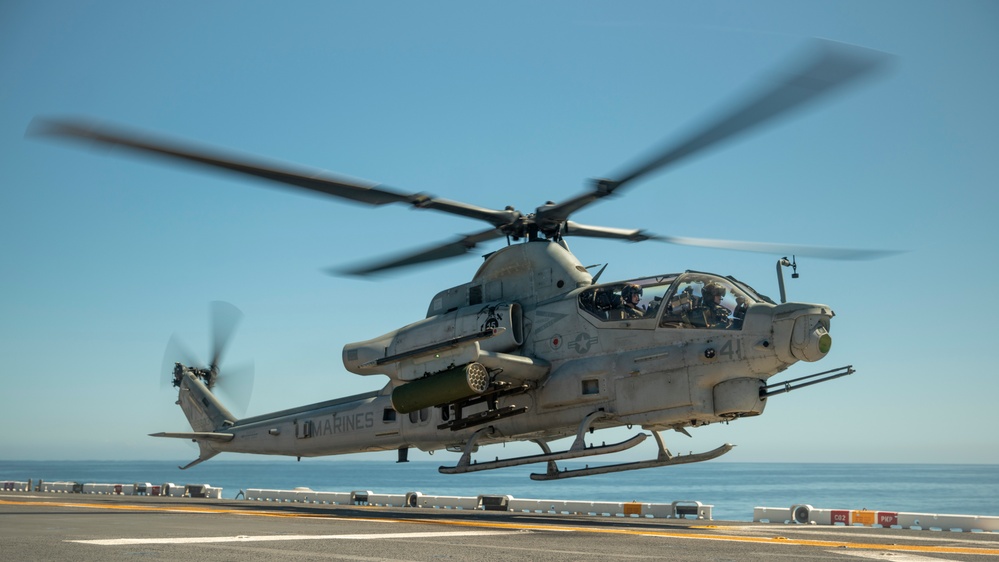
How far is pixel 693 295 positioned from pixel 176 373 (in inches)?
698

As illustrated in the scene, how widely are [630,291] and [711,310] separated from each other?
62.0 inches

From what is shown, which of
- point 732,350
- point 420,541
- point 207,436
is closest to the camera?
point 420,541

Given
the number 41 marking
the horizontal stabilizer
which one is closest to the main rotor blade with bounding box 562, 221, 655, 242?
the number 41 marking

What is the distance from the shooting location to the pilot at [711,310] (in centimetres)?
1426

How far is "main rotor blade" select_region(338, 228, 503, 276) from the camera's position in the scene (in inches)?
690

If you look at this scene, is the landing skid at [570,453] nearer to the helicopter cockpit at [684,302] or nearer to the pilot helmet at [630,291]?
the helicopter cockpit at [684,302]

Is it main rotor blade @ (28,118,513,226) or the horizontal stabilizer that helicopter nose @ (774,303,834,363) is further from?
the horizontal stabilizer

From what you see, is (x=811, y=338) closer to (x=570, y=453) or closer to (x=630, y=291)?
(x=630, y=291)

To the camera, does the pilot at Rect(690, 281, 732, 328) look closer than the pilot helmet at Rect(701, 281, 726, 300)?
Yes

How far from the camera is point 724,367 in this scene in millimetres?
13969

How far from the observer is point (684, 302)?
14.6 m

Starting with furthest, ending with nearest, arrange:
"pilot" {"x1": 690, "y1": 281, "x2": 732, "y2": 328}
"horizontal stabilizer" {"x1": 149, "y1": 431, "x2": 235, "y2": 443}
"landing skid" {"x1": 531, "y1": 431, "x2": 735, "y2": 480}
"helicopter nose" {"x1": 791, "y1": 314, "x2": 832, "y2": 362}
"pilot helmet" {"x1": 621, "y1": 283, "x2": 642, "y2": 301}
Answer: "horizontal stabilizer" {"x1": 149, "y1": 431, "x2": 235, "y2": 443}
"pilot helmet" {"x1": 621, "y1": 283, "x2": 642, "y2": 301}
"pilot" {"x1": 690, "y1": 281, "x2": 732, "y2": 328}
"landing skid" {"x1": 531, "y1": 431, "x2": 735, "y2": 480}
"helicopter nose" {"x1": 791, "y1": 314, "x2": 832, "y2": 362}

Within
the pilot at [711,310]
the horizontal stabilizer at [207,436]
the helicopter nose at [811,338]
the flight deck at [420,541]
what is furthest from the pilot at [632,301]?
the horizontal stabilizer at [207,436]

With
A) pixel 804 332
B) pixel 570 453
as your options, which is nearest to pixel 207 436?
pixel 570 453
